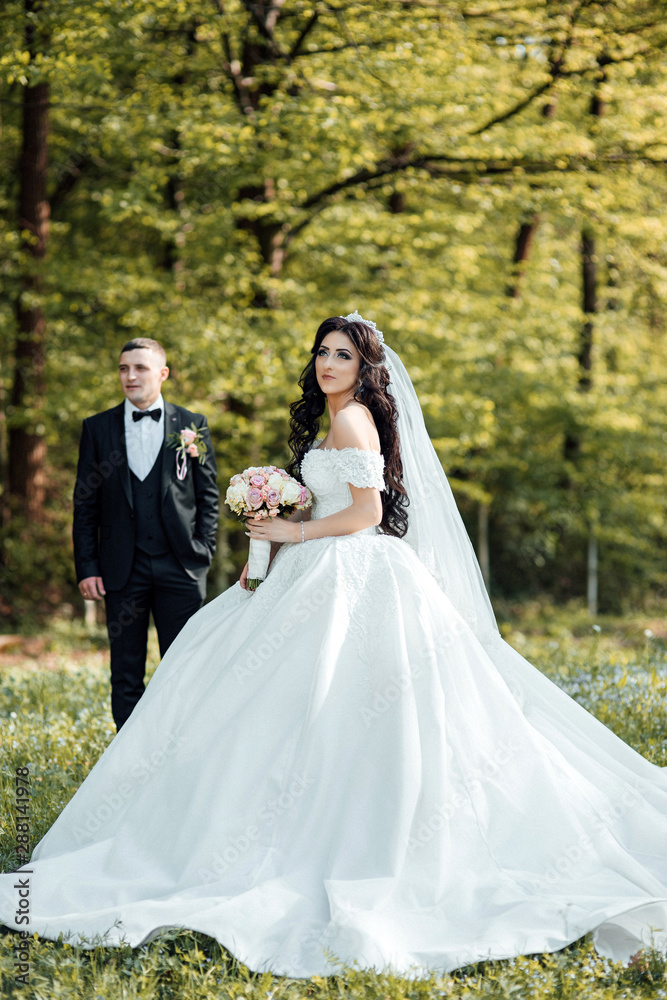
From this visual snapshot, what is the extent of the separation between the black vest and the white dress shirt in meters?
0.10

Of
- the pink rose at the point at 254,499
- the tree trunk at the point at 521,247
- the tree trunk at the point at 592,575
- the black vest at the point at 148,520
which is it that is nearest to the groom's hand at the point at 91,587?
the black vest at the point at 148,520

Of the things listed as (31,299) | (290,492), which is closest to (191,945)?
(290,492)

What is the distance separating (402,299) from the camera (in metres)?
10.5

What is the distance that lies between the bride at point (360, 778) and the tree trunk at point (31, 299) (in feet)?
21.5

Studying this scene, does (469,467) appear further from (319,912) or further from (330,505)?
(319,912)

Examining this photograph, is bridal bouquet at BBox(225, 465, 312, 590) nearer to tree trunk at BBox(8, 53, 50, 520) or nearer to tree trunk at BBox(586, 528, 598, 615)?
tree trunk at BBox(8, 53, 50, 520)

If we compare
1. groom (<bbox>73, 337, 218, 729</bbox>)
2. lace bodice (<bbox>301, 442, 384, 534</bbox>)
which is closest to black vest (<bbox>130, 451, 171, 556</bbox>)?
groom (<bbox>73, 337, 218, 729</bbox>)

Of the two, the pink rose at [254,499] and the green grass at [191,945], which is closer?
the green grass at [191,945]

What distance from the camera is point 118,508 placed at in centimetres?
474

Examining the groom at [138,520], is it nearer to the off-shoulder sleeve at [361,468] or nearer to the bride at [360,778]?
the bride at [360,778]

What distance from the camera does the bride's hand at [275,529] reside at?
3865 mm

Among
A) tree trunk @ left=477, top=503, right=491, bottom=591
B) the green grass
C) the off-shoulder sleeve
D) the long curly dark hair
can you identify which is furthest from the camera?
tree trunk @ left=477, top=503, right=491, bottom=591

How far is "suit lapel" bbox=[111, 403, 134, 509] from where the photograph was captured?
15.5 feet

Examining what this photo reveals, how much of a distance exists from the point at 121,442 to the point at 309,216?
5.88 m
